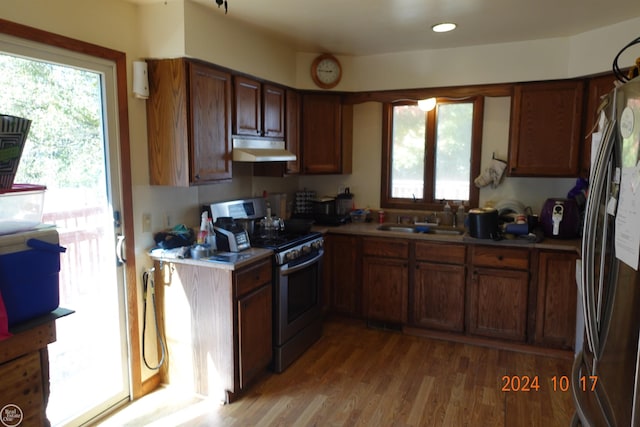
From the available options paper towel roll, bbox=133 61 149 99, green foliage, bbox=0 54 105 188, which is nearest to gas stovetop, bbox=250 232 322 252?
green foliage, bbox=0 54 105 188

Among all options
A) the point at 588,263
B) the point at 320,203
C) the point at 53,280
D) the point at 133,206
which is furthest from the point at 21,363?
the point at 320,203

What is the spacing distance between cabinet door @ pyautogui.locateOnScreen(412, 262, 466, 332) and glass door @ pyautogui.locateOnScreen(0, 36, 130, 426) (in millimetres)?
2246

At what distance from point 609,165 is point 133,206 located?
2.39 metres

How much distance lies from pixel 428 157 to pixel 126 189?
2629 mm

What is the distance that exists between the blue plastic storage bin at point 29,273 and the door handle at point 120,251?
0.91 m

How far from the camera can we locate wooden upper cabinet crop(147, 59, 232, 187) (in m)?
2.52

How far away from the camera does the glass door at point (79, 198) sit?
2041 millimetres

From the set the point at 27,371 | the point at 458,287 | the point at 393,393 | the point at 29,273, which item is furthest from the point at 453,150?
the point at 27,371

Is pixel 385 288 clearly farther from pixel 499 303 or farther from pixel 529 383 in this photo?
pixel 529 383

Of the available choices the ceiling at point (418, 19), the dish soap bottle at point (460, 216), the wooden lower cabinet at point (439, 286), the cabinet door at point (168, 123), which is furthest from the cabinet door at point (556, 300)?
the cabinet door at point (168, 123)

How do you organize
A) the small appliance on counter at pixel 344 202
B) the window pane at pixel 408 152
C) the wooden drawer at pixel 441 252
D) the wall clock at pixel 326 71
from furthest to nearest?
1. the small appliance on counter at pixel 344 202
2. the window pane at pixel 408 152
3. the wall clock at pixel 326 71
4. the wooden drawer at pixel 441 252

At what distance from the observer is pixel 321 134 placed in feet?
12.8

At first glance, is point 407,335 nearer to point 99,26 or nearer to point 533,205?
point 533,205

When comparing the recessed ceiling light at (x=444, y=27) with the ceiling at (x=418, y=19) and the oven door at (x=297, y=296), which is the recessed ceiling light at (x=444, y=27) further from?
the oven door at (x=297, y=296)
